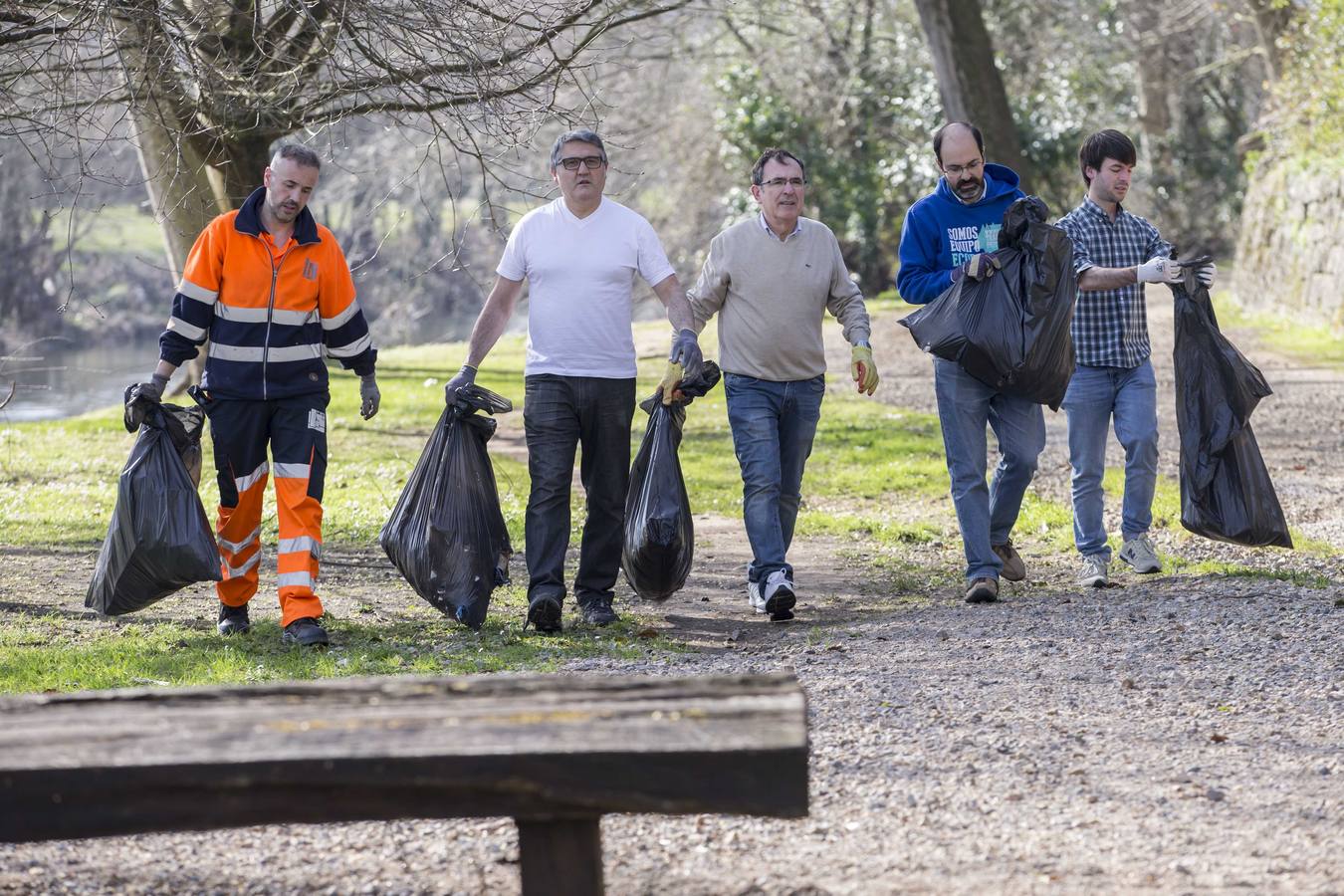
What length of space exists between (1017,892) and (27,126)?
6285 mm

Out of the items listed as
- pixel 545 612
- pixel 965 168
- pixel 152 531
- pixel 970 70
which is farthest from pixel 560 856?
pixel 970 70

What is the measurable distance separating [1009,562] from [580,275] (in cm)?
233

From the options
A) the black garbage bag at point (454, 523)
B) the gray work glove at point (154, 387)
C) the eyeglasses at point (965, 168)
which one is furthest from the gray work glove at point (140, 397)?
Answer: the eyeglasses at point (965, 168)

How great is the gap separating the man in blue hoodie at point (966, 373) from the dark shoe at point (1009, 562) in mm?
315

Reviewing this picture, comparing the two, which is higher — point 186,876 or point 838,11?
point 838,11

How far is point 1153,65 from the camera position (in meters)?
26.1

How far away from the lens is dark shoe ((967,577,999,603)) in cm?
641

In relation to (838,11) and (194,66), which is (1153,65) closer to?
(838,11)

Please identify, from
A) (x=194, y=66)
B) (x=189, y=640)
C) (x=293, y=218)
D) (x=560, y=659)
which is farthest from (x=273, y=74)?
(x=560, y=659)

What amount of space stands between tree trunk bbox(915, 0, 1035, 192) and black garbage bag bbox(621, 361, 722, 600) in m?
9.02

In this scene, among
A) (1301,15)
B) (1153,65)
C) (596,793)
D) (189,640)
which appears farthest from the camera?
(1153,65)

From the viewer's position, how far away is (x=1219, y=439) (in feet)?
21.2

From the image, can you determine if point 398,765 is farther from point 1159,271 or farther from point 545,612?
point 1159,271

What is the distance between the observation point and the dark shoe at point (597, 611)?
6.29m
